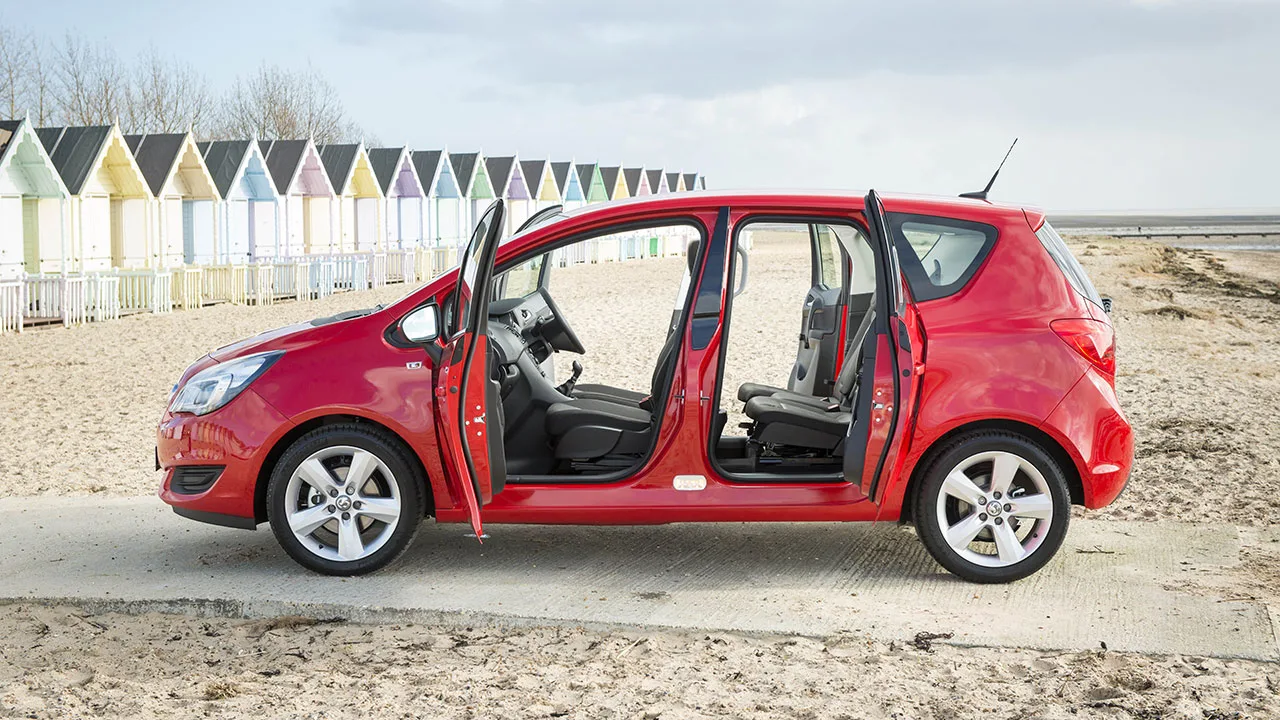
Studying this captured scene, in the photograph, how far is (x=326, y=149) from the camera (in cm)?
3816

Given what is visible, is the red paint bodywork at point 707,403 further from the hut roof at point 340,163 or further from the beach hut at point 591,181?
the beach hut at point 591,181

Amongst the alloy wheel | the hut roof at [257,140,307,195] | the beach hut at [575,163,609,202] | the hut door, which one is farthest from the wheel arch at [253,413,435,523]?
the beach hut at [575,163,609,202]

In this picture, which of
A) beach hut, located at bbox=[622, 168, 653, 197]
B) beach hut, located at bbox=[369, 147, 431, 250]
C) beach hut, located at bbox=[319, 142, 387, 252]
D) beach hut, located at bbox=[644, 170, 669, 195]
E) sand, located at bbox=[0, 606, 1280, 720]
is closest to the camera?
sand, located at bbox=[0, 606, 1280, 720]

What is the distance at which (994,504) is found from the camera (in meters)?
6.22

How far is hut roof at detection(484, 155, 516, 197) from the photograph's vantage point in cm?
4897

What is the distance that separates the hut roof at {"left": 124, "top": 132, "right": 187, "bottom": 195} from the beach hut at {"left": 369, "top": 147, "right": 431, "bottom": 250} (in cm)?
1041

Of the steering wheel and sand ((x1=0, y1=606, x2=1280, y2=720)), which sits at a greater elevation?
the steering wheel

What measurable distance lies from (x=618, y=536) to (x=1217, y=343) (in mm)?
14588

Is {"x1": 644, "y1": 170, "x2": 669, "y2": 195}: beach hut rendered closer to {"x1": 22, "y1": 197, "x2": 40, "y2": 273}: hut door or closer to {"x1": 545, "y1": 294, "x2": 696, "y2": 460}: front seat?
{"x1": 22, "y1": 197, "x2": 40, "y2": 273}: hut door

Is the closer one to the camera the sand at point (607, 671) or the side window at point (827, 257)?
the sand at point (607, 671)

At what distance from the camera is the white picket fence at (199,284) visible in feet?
74.8

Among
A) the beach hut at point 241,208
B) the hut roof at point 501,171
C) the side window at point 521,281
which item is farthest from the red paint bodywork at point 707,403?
the hut roof at point 501,171

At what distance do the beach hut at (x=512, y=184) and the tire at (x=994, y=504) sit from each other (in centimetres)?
4320

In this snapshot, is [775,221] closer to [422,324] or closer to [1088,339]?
[1088,339]
